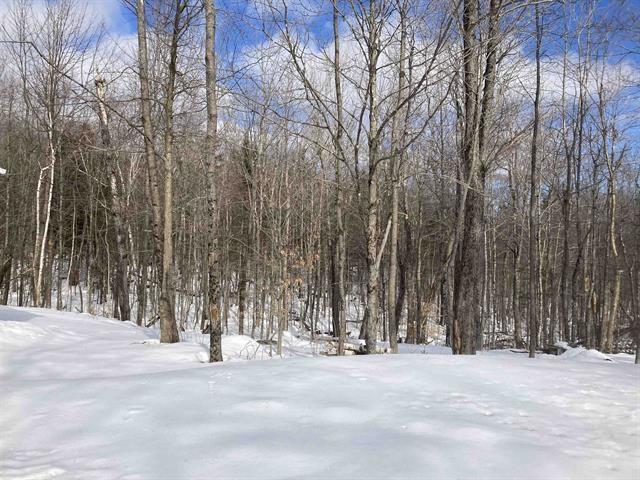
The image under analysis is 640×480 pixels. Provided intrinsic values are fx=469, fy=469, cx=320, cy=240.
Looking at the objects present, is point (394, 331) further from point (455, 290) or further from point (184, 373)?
point (184, 373)

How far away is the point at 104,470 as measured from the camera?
2.46m

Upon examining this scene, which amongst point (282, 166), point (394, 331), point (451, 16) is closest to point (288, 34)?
point (451, 16)

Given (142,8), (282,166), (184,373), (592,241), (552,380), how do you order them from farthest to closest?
(592,241) < (282,166) < (142,8) < (184,373) < (552,380)

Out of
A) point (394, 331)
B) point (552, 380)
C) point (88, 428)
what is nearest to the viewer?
point (88, 428)

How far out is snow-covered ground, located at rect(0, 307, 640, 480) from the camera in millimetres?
2346

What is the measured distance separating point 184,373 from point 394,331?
6.20 m

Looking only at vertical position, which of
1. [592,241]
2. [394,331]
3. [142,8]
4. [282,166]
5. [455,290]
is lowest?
[394,331]

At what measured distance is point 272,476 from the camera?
2.24m

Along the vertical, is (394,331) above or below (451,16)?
below

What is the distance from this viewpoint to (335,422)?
2.97 m

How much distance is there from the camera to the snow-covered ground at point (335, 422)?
2346mm

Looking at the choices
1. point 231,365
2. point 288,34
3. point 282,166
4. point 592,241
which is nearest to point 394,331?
point 231,365

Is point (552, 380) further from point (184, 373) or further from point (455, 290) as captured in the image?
point (455, 290)

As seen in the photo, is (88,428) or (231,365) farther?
(231,365)
